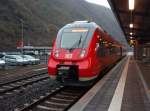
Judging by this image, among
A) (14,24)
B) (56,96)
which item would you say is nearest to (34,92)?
(56,96)

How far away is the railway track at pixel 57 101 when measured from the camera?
11.1m

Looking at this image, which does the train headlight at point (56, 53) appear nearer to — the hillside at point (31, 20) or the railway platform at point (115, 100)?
the railway platform at point (115, 100)

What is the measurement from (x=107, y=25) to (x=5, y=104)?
599 feet

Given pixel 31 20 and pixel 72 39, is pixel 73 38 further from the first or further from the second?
pixel 31 20

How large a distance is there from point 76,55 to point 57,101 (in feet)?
9.15

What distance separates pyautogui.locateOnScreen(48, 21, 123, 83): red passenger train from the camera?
1438 centimetres

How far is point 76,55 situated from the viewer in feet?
48.3

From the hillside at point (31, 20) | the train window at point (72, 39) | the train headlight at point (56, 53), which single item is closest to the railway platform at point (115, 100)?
the train window at point (72, 39)

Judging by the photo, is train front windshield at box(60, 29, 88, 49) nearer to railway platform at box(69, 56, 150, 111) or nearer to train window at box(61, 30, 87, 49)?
train window at box(61, 30, 87, 49)

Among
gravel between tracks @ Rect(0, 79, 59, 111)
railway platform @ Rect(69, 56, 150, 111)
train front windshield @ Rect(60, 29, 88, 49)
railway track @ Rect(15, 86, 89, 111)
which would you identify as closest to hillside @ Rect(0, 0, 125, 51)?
train front windshield @ Rect(60, 29, 88, 49)

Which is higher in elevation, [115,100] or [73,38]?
[73,38]

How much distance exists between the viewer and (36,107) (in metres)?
11.3

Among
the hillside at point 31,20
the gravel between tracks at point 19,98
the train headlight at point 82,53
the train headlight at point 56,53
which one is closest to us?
the gravel between tracks at point 19,98

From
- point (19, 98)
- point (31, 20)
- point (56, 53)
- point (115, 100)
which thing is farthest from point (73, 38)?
point (31, 20)
